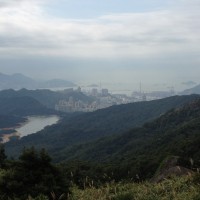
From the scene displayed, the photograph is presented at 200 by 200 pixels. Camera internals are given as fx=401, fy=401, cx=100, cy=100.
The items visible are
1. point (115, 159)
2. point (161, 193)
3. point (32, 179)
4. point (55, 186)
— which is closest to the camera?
point (161, 193)

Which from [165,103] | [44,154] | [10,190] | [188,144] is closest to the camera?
[10,190]

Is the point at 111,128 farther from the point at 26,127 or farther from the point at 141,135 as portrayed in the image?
the point at 26,127

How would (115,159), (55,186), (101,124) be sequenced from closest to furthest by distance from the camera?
(55,186)
(115,159)
(101,124)

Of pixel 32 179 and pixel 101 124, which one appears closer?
pixel 32 179

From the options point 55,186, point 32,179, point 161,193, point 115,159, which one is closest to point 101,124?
point 115,159

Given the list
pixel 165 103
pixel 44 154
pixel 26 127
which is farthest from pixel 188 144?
pixel 26 127

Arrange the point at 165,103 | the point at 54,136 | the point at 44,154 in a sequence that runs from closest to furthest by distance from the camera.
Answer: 1. the point at 44,154
2. the point at 54,136
3. the point at 165,103

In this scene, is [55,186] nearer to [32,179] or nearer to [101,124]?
[32,179]

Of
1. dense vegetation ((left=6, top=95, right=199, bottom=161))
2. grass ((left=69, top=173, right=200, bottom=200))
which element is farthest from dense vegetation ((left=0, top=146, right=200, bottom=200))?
dense vegetation ((left=6, top=95, right=199, bottom=161))

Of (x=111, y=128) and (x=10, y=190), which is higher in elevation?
(x=10, y=190)
